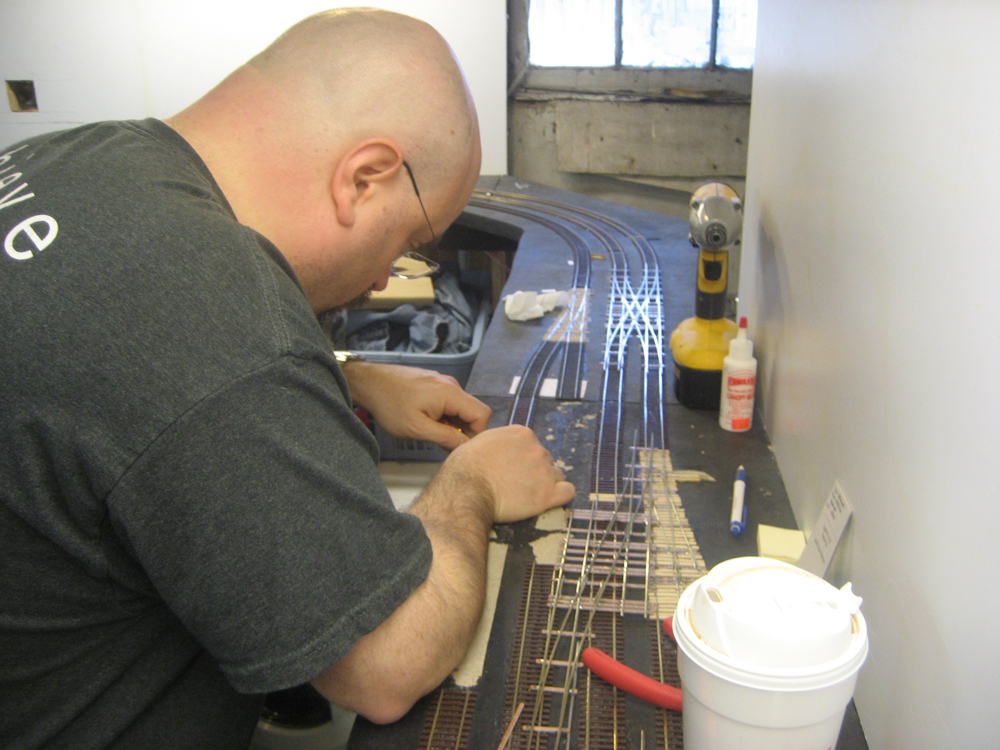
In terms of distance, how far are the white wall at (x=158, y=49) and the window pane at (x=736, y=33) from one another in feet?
4.40

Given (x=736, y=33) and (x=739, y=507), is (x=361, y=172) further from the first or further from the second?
(x=736, y=33)

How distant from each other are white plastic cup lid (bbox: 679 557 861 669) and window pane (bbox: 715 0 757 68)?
4579 mm

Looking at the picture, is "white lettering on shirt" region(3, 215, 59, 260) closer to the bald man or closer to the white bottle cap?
the bald man

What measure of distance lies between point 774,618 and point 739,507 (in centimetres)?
65

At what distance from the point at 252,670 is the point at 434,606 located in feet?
0.69

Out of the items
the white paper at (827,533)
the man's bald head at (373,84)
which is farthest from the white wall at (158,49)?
the white paper at (827,533)

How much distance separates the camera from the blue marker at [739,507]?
3.80 ft

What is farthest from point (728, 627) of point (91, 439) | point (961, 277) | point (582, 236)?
point (582, 236)

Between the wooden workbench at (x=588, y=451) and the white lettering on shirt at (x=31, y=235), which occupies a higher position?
the white lettering on shirt at (x=31, y=235)

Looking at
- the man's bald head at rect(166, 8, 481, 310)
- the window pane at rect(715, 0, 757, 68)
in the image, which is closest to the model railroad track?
the man's bald head at rect(166, 8, 481, 310)

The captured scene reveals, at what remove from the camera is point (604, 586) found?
1038mm

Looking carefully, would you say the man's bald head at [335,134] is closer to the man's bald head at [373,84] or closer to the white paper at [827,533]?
the man's bald head at [373,84]

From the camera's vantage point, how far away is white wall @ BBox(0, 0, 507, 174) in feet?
14.4

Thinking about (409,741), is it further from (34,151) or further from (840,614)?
(34,151)
